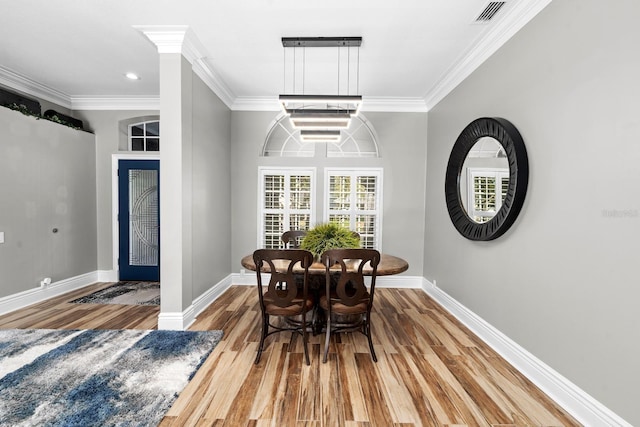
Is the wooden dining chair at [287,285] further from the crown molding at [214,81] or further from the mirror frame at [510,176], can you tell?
the crown molding at [214,81]

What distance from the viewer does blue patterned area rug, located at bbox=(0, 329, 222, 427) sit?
5.47 feet

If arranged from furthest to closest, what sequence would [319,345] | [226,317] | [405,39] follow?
[226,317] < [405,39] < [319,345]

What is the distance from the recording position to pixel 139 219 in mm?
4395

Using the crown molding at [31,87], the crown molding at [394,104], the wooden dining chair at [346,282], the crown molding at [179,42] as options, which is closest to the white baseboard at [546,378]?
the wooden dining chair at [346,282]

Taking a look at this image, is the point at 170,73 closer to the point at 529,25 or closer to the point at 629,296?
the point at 529,25

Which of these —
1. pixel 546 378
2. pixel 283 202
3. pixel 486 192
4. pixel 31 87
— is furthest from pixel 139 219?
pixel 546 378

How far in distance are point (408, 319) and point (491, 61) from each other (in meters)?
2.87

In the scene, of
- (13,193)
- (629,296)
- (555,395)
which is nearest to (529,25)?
(629,296)

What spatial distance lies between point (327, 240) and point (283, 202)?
73.7 inches

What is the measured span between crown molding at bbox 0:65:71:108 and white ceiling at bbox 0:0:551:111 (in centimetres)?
1

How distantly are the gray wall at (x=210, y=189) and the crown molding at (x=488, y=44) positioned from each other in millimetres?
3035

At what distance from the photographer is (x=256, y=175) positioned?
4.32 metres

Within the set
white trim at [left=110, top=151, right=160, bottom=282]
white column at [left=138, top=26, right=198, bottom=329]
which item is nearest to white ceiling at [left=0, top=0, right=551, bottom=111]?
white column at [left=138, top=26, right=198, bottom=329]

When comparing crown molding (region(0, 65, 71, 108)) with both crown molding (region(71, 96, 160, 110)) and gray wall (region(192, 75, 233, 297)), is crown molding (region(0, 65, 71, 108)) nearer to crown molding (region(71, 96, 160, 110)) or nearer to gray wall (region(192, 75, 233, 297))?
crown molding (region(71, 96, 160, 110))
